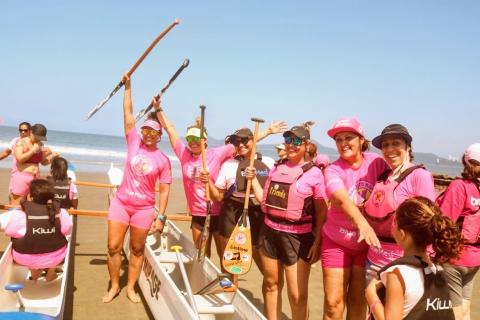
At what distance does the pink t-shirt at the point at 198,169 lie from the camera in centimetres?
484

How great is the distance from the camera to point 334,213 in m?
Answer: 3.20

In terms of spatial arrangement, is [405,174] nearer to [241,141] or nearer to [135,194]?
[241,141]

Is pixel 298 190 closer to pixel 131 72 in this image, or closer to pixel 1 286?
pixel 131 72

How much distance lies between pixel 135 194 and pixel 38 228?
1064 millimetres

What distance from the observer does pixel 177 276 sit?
546cm

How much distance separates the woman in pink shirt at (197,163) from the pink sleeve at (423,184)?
2.19 m

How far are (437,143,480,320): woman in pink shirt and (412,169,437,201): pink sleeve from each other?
639 mm

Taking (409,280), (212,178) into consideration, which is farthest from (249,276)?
(409,280)

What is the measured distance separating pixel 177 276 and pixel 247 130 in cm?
229

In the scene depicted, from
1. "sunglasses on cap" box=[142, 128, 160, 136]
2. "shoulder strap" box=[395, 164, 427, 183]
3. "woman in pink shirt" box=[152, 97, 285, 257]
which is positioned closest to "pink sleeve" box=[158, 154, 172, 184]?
"woman in pink shirt" box=[152, 97, 285, 257]

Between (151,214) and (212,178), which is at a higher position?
(212,178)

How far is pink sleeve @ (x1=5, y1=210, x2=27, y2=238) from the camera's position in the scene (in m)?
4.10

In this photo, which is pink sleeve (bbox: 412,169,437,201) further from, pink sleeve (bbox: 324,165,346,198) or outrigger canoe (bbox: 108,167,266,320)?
outrigger canoe (bbox: 108,167,266,320)

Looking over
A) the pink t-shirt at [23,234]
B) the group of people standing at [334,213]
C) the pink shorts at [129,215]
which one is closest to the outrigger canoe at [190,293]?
the group of people standing at [334,213]
